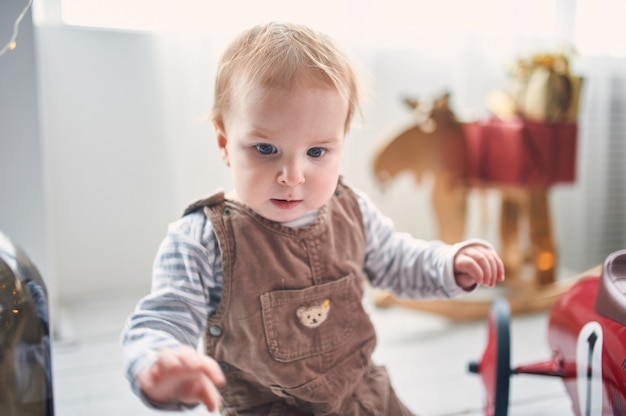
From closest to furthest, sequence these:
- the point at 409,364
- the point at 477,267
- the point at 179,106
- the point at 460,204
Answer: the point at 477,267
the point at 409,364
the point at 179,106
the point at 460,204

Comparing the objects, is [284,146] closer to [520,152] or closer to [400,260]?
[400,260]

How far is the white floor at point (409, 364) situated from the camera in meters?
0.83

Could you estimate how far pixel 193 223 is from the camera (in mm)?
584

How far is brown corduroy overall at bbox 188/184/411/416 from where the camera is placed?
0.58 metres

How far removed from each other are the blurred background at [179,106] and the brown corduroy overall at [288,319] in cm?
14

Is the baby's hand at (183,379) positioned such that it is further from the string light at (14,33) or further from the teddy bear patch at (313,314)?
the string light at (14,33)


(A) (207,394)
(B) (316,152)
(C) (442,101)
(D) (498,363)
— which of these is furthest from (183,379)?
(C) (442,101)

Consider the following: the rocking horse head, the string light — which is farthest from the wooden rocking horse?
the string light

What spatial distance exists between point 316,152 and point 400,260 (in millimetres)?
191

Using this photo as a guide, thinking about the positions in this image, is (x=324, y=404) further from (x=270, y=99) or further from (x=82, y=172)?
(x=82, y=172)

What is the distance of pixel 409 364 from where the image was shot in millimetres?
1034

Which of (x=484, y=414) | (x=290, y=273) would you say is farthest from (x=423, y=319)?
(x=290, y=273)

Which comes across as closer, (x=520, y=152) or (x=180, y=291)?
(x=180, y=291)

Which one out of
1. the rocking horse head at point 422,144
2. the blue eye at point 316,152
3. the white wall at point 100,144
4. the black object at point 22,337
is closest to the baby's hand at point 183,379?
the black object at point 22,337
